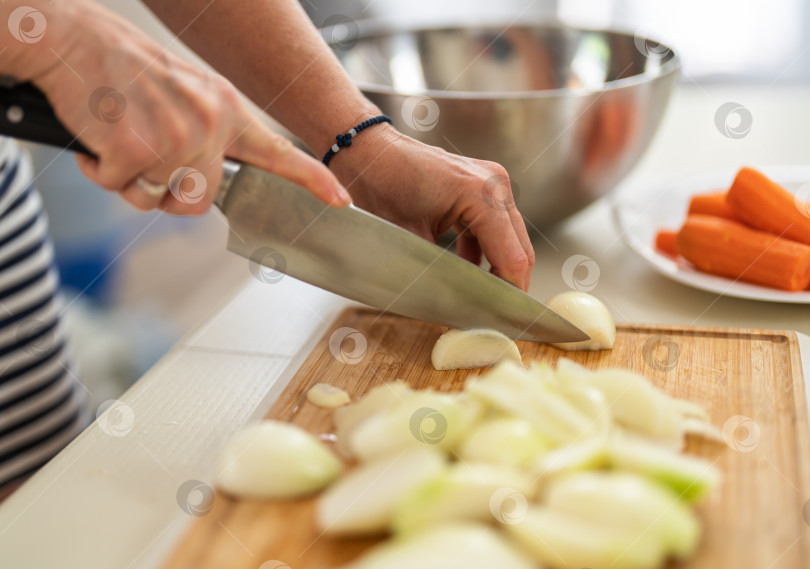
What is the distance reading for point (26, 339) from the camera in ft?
3.51

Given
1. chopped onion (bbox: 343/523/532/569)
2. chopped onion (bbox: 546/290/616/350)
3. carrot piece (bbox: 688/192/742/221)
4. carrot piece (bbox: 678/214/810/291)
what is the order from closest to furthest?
1. chopped onion (bbox: 343/523/532/569)
2. chopped onion (bbox: 546/290/616/350)
3. carrot piece (bbox: 678/214/810/291)
4. carrot piece (bbox: 688/192/742/221)

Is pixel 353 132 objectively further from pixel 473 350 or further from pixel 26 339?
pixel 26 339

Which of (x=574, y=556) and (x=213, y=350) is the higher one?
(x=213, y=350)

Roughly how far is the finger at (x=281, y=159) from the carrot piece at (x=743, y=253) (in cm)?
57

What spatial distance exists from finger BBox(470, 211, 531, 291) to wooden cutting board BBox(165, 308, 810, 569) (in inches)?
3.5

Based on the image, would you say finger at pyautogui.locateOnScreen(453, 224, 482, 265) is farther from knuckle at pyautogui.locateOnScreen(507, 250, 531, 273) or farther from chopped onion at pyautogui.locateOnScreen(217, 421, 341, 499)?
chopped onion at pyautogui.locateOnScreen(217, 421, 341, 499)

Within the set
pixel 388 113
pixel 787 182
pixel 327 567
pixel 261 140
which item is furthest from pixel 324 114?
pixel 787 182

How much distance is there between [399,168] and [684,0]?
1875 mm

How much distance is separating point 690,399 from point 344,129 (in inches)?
20.4

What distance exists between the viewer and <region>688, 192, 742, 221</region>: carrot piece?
1.12m

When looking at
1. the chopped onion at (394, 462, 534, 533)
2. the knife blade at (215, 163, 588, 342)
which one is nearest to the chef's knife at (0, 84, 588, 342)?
the knife blade at (215, 163, 588, 342)

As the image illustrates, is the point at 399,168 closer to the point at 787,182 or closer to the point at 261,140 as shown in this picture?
the point at 261,140

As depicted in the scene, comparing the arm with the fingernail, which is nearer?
the fingernail

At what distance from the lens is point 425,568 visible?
1.70ft
